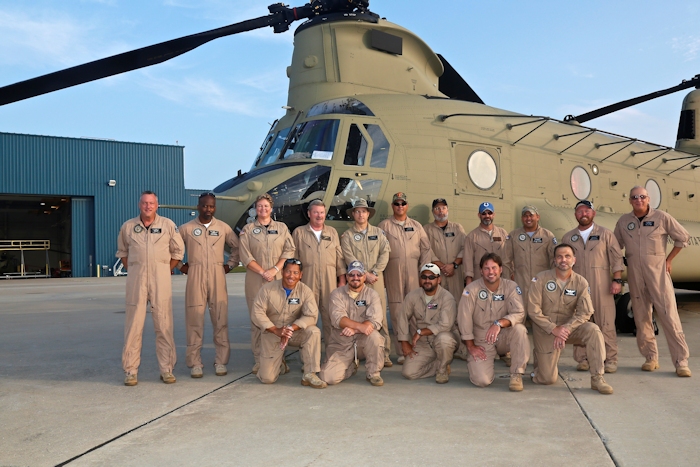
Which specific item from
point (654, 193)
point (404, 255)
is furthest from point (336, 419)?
point (654, 193)

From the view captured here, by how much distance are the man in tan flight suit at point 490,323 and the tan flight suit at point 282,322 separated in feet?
4.63

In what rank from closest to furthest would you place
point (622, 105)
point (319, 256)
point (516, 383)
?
point (516, 383)
point (319, 256)
point (622, 105)

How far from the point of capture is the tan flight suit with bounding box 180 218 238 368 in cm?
597

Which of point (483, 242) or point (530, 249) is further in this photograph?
point (483, 242)

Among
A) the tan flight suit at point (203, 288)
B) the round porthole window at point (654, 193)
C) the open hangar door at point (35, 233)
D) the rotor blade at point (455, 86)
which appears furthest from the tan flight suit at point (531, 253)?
the open hangar door at point (35, 233)

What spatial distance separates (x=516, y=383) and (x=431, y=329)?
968 mm

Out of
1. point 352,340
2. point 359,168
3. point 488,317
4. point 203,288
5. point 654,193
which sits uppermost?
point 359,168

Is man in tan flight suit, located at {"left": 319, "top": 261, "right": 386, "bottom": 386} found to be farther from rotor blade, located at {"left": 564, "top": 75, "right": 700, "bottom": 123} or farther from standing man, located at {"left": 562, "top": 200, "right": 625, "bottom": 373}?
rotor blade, located at {"left": 564, "top": 75, "right": 700, "bottom": 123}

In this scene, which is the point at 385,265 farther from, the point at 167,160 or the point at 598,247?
the point at 167,160

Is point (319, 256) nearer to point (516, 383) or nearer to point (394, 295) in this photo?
point (394, 295)

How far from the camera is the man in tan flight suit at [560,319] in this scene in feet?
17.2

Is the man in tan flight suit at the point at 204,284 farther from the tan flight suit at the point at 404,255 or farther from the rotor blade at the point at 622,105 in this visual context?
the rotor blade at the point at 622,105

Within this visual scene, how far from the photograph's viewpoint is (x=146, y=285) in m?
5.62

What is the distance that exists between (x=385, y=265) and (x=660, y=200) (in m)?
6.93
